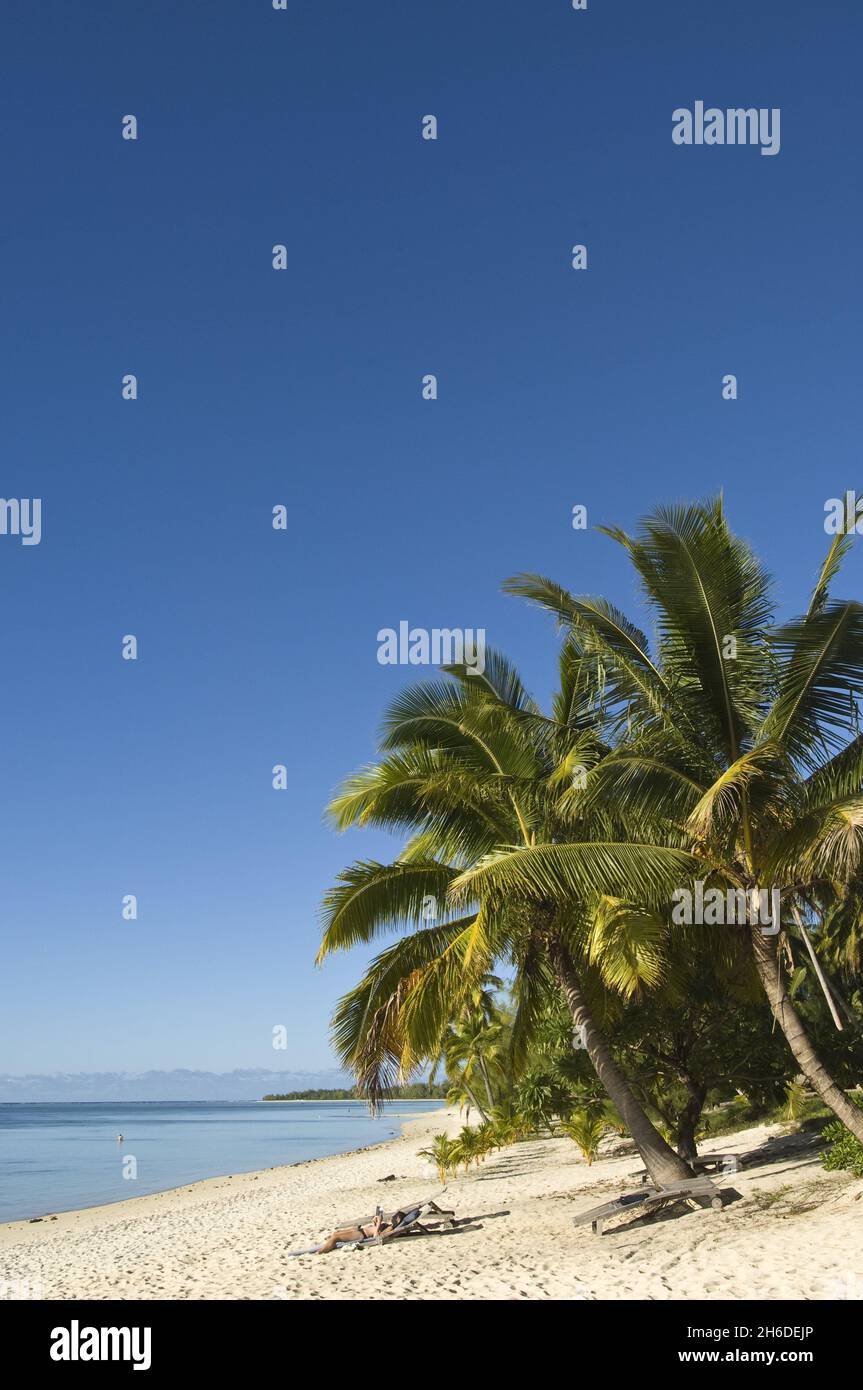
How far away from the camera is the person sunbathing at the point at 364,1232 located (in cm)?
1246

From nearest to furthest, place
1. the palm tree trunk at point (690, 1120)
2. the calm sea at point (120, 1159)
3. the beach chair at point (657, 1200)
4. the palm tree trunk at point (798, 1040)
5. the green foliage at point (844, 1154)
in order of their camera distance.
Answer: the palm tree trunk at point (798, 1040) < the beach chair at point (657, 1200) < the green foliage at point (844, 1154) < the palm tree trunk at point (690, 1120) < the calm sea at point (120, 1159)

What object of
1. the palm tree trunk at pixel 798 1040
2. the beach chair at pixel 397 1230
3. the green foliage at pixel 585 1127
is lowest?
the green foliage at pixel 585 1127

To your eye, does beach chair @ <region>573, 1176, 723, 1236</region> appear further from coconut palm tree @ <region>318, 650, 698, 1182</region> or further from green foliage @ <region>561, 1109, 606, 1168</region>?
green foliage @ <region>561, 1109, 606, 1168</region>

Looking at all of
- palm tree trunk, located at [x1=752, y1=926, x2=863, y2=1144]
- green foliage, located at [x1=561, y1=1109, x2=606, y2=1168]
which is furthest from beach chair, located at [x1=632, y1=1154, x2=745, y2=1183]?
palm tree trunk, located at [x1=752, y1=926, x2=863, y2=1144]

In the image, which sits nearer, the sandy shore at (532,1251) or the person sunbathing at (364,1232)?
the sandy shore at (532,1251)

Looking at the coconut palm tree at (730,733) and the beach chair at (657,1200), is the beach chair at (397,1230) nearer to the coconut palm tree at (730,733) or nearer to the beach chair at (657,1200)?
the beach chair at (657,1200)

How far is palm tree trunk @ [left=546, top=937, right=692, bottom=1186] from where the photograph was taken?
13.7 m

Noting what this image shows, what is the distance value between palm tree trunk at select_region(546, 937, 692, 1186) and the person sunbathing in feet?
11.4

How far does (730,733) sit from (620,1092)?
214 inches

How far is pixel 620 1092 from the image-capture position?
1373 cm

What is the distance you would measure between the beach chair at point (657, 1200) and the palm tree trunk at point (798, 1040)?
2.00m

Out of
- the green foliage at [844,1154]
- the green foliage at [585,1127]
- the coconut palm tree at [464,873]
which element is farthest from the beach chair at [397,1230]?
the green foliage at [585,1127]
